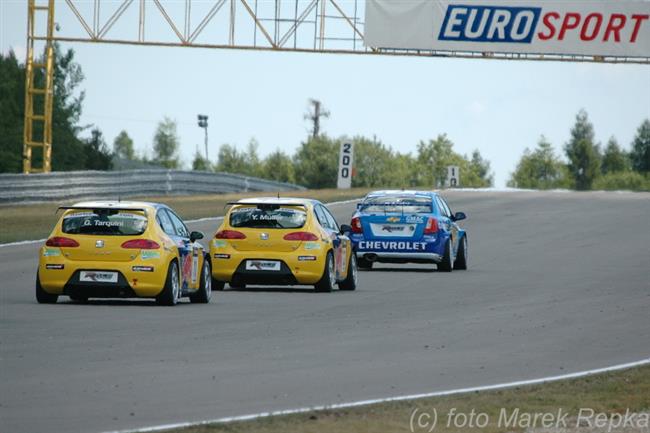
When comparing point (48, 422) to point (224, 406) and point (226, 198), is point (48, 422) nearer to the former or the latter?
point (224, 406)

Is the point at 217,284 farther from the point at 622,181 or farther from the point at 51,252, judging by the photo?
the point at 622,181

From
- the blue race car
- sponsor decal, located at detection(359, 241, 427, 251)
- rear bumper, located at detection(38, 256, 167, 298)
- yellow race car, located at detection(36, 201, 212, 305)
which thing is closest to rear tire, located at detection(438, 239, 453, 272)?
the blue race car

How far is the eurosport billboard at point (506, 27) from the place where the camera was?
5138 cm

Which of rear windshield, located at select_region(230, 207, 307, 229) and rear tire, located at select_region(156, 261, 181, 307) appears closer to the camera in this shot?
rear tire, located at select_region(156, 261, 181, 307)

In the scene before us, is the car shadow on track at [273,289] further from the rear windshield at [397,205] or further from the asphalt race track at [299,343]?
the rear windshield at [397,205]

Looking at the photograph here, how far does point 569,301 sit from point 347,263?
414 cm

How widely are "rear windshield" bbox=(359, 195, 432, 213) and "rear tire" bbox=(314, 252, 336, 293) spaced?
4.90 metres

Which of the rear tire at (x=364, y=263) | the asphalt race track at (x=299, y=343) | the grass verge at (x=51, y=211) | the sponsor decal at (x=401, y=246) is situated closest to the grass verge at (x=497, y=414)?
the asphalt race track at (x=299, y=343)

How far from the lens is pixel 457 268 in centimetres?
2828

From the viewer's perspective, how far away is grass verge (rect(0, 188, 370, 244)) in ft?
Answer: 115

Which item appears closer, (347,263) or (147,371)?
(147,371)

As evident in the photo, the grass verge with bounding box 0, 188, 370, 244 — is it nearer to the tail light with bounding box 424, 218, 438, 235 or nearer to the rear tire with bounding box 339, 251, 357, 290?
the tail light with bounding box 424, 218, 438, 235

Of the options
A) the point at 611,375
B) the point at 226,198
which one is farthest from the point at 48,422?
the point at 226,198

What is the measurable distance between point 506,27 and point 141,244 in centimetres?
3386
